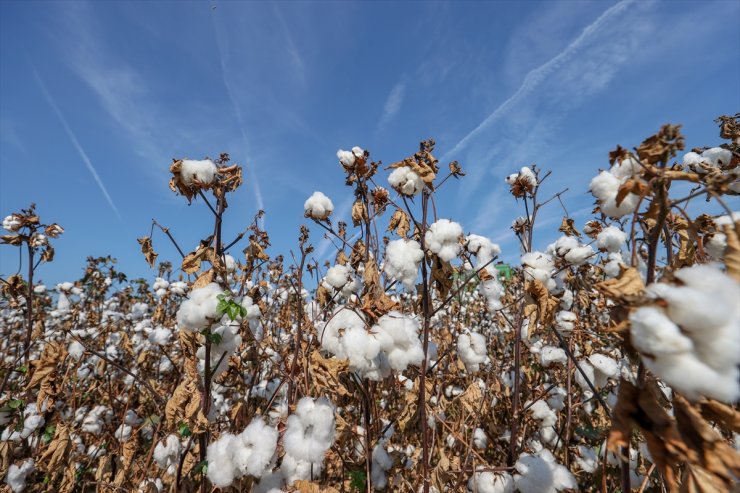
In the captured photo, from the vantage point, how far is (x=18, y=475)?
10.9ft

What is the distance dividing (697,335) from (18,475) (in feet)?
16.2

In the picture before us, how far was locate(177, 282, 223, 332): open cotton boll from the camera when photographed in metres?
1.96

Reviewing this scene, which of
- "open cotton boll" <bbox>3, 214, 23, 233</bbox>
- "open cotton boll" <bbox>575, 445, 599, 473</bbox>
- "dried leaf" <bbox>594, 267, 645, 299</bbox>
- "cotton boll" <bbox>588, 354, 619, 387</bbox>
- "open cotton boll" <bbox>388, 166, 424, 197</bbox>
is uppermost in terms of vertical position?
"open cotton boll" <bbox>3, 214, 23, 233</bbox>

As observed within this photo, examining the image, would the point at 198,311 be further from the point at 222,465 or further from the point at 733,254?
the point at 733,254

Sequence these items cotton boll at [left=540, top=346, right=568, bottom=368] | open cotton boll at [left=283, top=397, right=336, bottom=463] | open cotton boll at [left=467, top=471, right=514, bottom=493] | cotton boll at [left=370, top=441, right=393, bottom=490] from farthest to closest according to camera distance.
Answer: cotton boll at [left=540, top=346, right=568, bottom=368], cotton boll at [left=370, top=441, right=393, bottom=490], open cotton boll at [left=467, top=471, right=514, bottom=493], open cotton boll at [left=283, top=397, right=336, bottom=463]

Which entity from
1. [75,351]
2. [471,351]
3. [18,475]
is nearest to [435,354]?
[471,351]

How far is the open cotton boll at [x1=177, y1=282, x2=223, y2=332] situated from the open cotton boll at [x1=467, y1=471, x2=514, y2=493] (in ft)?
6.15

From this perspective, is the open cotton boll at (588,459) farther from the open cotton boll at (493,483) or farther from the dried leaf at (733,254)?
the dried leaf at (733,254)

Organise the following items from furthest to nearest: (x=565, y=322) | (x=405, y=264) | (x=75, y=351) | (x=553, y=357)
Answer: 1. (x=75, y=351)
2. (x=553, y=357)
3. (x=565, y=322)
4. (x=405, y=264)

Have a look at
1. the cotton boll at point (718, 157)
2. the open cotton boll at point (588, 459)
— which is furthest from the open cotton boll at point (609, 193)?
the open cotton boll at point (588, 459)

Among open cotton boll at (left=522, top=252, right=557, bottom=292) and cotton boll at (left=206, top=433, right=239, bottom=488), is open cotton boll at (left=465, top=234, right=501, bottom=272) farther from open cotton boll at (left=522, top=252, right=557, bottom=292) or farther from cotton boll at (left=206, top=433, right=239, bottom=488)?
cotton boll at (left=206, top=433, right=239, bottom=488)

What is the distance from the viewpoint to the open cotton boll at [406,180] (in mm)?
2176

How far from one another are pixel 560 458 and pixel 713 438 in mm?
2942

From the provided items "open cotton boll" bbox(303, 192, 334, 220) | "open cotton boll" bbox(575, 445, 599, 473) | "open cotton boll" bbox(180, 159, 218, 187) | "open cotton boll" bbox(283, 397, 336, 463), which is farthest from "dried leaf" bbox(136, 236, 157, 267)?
"open cotton boll" bbox(575, 445, 599, 473)
